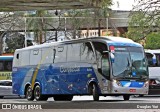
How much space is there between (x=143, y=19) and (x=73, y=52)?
40.5 feet

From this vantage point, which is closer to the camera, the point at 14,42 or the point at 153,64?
the point at 153,64

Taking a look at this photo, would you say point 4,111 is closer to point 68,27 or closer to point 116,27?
point 68,27

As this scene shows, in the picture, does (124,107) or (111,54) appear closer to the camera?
(124,107)

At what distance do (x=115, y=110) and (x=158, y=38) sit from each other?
33.4m

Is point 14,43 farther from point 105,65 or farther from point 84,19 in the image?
point 105,65

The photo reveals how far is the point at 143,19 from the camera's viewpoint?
Answer: 35.8 meters

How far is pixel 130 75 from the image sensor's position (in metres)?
23.1

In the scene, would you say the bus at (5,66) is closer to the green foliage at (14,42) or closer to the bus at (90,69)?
the bus at (90,69)

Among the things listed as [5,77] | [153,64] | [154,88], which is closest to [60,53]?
[154,88]

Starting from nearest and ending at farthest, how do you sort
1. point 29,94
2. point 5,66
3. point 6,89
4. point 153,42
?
1. point 29,94
2. point 6,89
3. point 5,66
4. point 153,42

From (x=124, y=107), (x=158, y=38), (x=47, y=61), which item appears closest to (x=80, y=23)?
(x=158, y=38)

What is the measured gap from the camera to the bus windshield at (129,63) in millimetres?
22891

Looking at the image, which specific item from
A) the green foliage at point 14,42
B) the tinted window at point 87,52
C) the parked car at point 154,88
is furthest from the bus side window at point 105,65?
the green foliage at point 14,42

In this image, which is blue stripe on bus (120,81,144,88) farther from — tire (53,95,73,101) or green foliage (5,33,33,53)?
green foliage (5,33,33,53)
